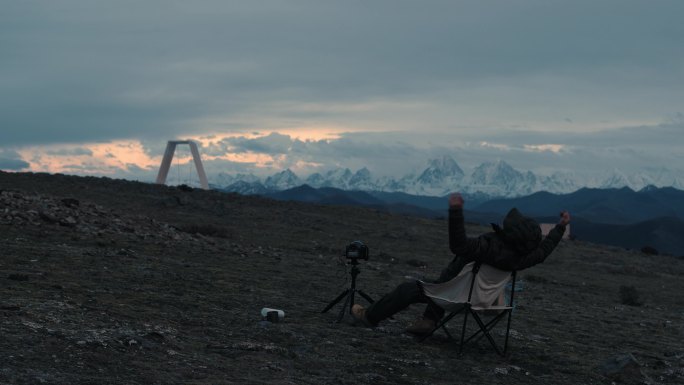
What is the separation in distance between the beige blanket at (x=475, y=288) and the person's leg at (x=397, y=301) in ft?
0.67

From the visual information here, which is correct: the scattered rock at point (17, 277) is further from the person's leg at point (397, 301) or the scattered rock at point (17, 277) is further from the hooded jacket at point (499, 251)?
the hooded jacket at point (499, 251)

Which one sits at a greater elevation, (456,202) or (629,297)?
(456,202)

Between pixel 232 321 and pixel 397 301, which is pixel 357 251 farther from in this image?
pixel 232 321

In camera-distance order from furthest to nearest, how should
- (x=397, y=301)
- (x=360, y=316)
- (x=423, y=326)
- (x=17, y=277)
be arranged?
(x=17, y=277), (x=360, y=316), (x=423, y=326), (x=397, y=301)

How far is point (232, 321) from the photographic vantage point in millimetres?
9484

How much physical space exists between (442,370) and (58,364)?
3.85m

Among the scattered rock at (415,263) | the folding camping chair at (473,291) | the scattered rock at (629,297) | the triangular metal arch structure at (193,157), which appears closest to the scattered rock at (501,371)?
the folding camping chair at (473,291)

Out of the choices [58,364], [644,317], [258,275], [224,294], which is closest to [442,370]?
[58,364]

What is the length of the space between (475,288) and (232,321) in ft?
9.90

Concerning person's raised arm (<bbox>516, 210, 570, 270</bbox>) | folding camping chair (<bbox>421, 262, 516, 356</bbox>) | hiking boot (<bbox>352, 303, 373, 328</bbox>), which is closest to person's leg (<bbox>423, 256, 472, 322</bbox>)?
folding camping chair (<bbox>421, 262, 516, 356</bbox>)

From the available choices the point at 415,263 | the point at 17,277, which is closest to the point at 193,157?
the point at 415,263

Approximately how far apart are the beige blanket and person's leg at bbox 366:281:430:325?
203 millimetres

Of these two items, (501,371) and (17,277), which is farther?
(17,277)

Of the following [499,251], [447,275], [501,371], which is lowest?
[501,371]
